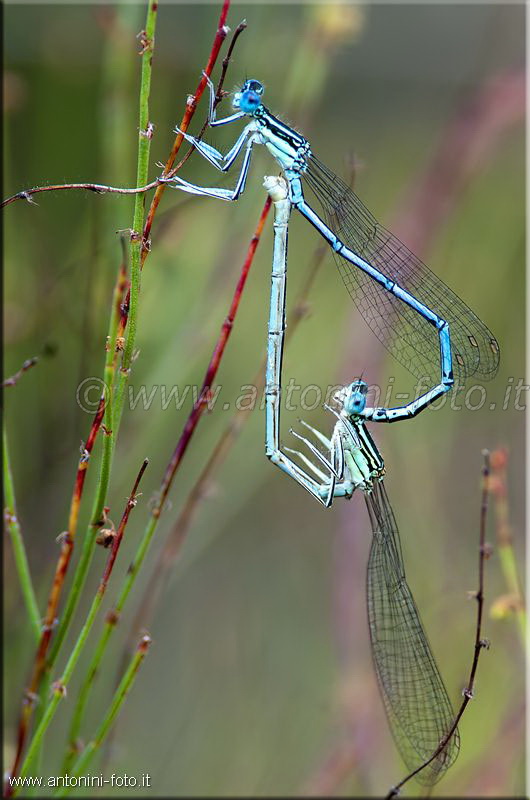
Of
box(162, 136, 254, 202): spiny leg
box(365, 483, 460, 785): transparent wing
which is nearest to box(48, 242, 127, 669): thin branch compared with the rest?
box(162, 136, 254, 202): spiny leg

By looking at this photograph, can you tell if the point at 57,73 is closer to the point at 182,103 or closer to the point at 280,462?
the point at 182,103

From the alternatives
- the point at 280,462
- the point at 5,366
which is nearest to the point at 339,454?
the point at 280,462

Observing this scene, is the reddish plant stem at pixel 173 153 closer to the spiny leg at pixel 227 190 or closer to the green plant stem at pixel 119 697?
the spiny leg at pixel 227 190

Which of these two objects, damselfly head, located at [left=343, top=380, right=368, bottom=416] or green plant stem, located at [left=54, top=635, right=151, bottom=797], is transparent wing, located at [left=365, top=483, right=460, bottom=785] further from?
green plant stem, located at [left=54, top=635, right=151, bottom=797]

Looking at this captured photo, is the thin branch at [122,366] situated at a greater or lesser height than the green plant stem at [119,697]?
greater

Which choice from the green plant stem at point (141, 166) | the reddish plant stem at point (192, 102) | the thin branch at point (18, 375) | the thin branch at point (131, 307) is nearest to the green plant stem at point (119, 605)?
the thin branch at point (131, 307)

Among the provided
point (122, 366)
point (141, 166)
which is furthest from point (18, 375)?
point (141, 166)
